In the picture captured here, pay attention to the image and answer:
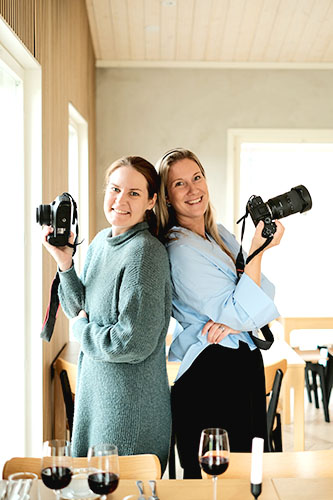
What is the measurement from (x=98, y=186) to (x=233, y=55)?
1.35m

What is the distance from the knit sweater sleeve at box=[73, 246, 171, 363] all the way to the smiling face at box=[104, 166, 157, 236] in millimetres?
131

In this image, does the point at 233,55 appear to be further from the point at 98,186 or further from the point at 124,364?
the point at 124,364

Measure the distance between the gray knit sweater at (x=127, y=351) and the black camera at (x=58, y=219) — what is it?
0.13 m

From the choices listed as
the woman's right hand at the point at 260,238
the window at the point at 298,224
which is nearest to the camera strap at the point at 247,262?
the woman's right hand at the point at 260,238

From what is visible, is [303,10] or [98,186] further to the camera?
[98,186]

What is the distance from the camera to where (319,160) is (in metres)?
4.86

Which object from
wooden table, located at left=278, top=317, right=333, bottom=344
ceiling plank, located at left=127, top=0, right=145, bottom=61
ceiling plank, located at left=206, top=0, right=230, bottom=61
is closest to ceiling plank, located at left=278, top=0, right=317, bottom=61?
ceiling plank, located at left=206, top=0, right=230, bottom=61

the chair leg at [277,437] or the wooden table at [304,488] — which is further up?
the wooden table at [304,488]

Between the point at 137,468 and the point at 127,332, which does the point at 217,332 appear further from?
the point at 137,468

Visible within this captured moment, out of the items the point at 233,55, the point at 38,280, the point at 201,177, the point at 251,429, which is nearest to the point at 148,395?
the point at 251,429

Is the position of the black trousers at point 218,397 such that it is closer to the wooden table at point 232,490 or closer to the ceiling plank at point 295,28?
the wooden table at point 232,490

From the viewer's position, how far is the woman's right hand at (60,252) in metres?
1.80

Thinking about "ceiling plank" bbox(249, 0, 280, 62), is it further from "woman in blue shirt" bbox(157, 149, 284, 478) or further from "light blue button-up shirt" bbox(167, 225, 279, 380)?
"light blue button-up shirt" bbox(167, 225, 279, 380)

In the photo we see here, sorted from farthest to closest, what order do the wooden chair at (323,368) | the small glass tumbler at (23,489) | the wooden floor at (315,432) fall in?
the wooden chair at (323,368) < the wooden floor at (315,432) < the small glass tumbler at (23,489)
